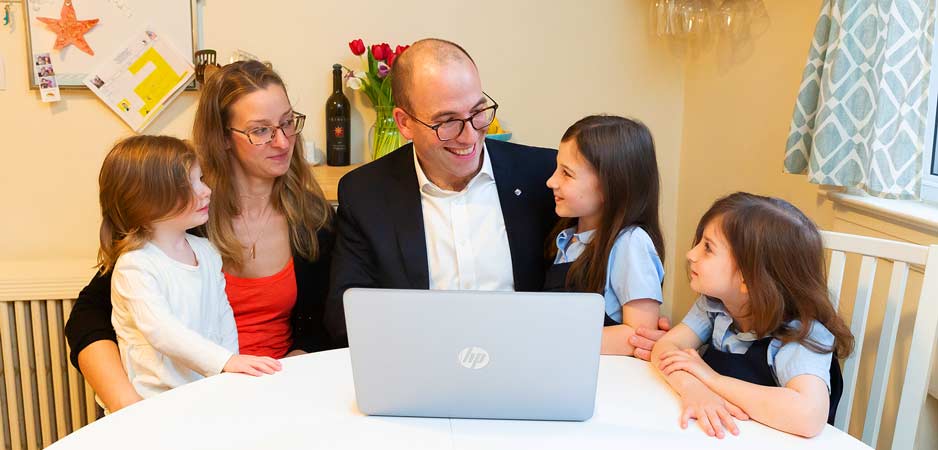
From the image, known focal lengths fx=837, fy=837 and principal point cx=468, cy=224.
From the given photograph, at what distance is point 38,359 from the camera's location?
257 centimetres

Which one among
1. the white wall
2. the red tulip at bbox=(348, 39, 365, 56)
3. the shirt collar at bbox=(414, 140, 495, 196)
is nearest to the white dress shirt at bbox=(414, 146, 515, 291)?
the shirt collar at bbox=(414, 140, 495, 196)

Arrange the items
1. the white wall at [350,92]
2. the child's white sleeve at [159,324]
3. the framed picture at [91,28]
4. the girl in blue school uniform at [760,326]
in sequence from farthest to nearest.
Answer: the white wall at [350,92] < the framed picture at [91,28] < the child's white sleeve at [159,324] < the girl in blue school uniform at [760,326]

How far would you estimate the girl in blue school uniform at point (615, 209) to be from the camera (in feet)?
5.76

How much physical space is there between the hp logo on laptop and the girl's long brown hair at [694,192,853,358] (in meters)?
0.55

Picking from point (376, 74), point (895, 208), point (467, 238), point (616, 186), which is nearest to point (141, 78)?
point (376, 74)

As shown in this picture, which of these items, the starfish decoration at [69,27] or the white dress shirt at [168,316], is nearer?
the white dress shirt at [168,316]

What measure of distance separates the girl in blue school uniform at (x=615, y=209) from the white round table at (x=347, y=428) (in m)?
0.38

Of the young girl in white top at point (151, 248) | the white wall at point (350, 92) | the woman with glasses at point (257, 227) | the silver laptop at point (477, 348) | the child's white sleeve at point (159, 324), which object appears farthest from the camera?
the white wall at point (350, 92)

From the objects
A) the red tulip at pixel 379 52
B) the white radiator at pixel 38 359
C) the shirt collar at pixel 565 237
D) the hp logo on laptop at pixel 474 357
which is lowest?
the white radiator at pixel 38 359

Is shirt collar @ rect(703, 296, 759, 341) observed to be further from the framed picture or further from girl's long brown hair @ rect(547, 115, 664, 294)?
the framed picture

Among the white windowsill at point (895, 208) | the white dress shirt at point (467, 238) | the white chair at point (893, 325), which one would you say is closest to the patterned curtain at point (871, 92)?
the white windowsill at point (895, 208)

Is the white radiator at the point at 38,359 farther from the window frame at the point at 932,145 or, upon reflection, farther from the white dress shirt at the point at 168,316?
the window frame at the point at 932,145

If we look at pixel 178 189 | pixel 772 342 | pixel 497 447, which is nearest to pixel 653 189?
pixel 772 342

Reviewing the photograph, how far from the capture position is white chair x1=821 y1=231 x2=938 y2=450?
1.51 meters
